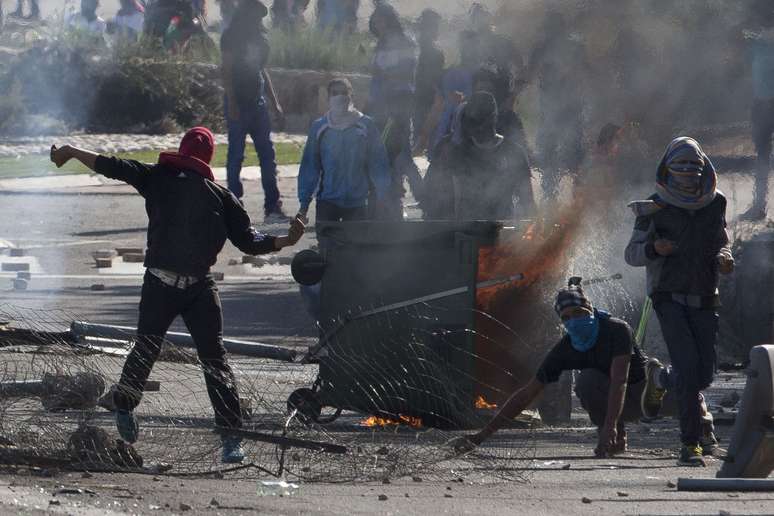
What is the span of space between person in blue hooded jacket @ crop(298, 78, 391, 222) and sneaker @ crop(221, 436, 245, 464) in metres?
3.56

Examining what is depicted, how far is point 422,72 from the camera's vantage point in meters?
14.9

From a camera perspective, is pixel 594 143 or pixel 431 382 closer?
pixel 431 382

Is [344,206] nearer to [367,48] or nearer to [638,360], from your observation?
[638,360]

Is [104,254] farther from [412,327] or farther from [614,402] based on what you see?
[614,402]

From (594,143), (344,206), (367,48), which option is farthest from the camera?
(367,48)

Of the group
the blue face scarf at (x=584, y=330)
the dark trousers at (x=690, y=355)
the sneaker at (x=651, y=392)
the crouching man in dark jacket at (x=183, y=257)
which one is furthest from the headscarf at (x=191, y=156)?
the sneaker at (x=651, y=392)

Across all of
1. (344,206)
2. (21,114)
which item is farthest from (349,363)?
(21,114)

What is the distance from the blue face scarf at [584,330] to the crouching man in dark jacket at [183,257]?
59.2 inches

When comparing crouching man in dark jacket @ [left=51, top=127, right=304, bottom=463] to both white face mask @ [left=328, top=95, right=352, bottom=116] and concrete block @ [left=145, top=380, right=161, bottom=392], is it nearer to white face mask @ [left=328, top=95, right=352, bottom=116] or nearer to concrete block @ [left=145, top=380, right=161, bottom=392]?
concrete block @ [left=145, top=380, right=161, bottom=392]

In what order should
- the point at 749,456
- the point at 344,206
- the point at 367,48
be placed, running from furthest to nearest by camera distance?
1. the point at 367,48
2. the point at 344,206
3. the point at 749,456

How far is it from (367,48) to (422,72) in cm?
729

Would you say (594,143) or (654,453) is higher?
(594,143)

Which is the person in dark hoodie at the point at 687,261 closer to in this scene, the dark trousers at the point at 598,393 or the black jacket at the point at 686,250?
the black jacket at the point at 686,250

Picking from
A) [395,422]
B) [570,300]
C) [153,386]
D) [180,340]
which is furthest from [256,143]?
[570,300]
